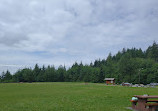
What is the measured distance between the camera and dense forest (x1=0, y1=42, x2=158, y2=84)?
7756 centimetres

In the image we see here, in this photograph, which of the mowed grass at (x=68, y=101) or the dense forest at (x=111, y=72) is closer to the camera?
the mowed grass at (x=68, y=101)

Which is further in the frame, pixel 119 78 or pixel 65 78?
pixel 65 78

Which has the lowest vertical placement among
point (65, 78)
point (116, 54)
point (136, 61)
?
point (65, 78)

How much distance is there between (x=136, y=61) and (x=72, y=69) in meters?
54.1

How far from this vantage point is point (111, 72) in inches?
3910

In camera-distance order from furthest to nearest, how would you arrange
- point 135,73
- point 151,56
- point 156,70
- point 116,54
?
1. point 116,54
2. point 151,56
3. point 135,73
4. point 156,70

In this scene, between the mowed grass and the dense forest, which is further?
the dense forest

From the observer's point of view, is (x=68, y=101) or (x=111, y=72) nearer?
(x=68, y=101)

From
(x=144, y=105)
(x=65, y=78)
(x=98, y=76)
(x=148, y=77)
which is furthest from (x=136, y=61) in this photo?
(x=144, y=105)

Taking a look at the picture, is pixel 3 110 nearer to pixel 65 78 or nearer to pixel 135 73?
pixel 135 73

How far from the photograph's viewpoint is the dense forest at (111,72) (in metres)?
77.6

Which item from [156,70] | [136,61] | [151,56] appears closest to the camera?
[156,70]

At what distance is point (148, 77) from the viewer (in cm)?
7538

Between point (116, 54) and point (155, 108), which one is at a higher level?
point (116, 54)
